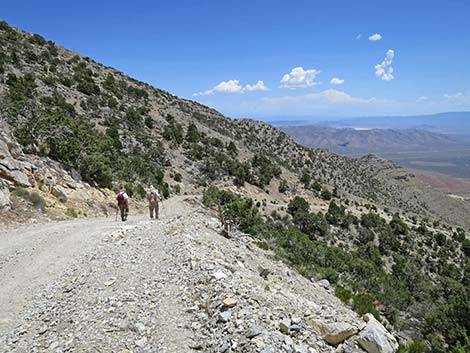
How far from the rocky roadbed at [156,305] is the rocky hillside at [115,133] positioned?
7586mm

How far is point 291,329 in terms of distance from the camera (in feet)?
24.2

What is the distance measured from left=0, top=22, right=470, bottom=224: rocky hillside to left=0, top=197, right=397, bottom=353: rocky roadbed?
759 centimetres

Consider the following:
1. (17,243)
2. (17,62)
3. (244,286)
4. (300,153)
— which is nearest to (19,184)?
(17,243)

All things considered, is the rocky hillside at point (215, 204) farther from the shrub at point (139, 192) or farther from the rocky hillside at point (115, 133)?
the shrub at point (139, 192)

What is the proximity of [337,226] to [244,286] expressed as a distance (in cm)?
3649

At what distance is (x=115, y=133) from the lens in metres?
39.9

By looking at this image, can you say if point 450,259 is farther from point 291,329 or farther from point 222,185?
point 291,329

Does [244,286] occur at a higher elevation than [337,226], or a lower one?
higher

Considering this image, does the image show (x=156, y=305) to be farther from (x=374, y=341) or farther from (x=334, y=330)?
(x=374, y=341)

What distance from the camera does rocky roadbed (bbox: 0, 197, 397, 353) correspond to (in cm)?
715

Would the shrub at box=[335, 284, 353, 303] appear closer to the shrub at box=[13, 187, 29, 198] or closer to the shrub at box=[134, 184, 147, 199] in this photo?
the shrub at box=[13, 187, 29, 198]

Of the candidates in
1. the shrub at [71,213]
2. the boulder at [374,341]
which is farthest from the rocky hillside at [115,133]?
the boulder at [374,341]

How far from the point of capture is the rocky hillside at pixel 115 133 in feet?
75.4

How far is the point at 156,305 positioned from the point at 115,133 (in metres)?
34.4
